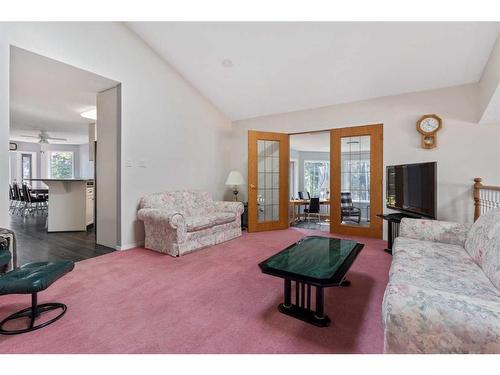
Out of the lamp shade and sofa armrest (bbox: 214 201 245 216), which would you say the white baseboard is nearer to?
sofa armrest (bbox: 214 201 245 216)

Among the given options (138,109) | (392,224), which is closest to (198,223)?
(138,109)

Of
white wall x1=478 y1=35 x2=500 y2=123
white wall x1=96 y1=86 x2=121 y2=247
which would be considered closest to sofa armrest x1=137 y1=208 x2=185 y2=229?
white wall x1=96 y1=86 x2=121 y2=247

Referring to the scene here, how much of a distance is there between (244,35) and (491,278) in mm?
3483

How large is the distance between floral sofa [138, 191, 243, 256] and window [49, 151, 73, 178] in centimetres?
824

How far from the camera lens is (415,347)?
3.17 ft

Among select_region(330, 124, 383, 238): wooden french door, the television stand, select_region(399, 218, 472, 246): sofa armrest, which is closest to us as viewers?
select_region(399, 218, 472, 246): sofa armrest

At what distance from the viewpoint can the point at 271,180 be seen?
16.7ft

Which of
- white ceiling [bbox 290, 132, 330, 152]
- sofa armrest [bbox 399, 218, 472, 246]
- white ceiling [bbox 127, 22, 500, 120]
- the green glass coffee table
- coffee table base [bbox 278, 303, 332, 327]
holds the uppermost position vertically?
white ceiling [bbox 127, 22, 500, 120]

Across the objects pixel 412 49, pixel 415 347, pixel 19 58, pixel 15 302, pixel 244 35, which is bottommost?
pixel 15 302

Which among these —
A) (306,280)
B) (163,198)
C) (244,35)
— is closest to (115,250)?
(163,198)

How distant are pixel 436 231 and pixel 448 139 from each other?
1969 millimetres

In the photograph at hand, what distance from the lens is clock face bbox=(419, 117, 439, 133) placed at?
11.6ft
